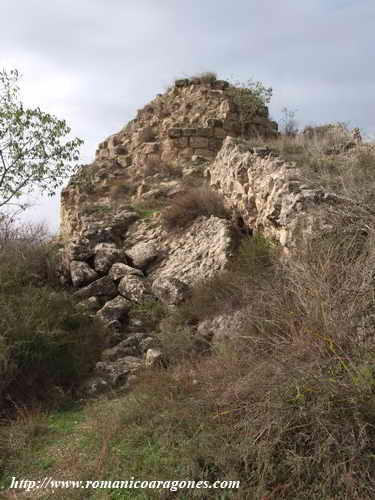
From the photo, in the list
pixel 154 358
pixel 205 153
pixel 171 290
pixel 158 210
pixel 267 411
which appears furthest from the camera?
pixel 205 153

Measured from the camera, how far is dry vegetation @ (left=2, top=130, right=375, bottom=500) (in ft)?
9.68

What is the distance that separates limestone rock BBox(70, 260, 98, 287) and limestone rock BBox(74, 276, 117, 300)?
360 millimetres

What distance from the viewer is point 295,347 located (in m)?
3.47

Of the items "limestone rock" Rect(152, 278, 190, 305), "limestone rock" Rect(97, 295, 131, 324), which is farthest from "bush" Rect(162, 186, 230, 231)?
"limestone rock" Rect(97, 295, 131, 324)

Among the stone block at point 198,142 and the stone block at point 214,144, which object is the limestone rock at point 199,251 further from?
the stone block at point 214,144

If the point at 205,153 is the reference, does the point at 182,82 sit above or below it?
above

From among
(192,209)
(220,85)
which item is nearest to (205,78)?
(220,85)

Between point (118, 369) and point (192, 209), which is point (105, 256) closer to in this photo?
point (192, 209)

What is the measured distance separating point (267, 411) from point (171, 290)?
3.66 metres

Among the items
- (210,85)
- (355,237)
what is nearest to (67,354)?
(355,237)

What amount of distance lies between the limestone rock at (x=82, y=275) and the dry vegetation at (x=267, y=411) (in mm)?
3519

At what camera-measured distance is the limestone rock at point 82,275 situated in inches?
320

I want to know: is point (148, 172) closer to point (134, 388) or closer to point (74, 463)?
point (134, 388)

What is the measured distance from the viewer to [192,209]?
8516mm
